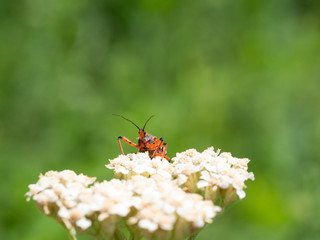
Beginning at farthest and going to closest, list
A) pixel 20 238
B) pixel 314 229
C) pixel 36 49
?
pixel 36 49
pixel 314 229
pixel 20 238

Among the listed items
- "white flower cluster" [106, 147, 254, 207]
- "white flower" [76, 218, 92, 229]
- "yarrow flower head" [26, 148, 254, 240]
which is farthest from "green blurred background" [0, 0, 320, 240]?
"white flower" [76, 218, 92, 229]

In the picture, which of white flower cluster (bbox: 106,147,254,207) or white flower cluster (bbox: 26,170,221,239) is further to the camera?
white flower cluster (bbox: 106,147,254,207)

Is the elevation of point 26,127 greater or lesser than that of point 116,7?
lesser

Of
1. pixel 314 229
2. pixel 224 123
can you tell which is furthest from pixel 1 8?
pixel 314 229

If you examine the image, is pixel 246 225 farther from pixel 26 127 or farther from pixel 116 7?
pixel 116 7

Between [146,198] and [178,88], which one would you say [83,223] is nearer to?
[146,198]

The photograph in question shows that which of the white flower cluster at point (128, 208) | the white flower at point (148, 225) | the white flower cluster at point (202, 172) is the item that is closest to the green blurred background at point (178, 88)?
the white flower cluster at point (202, 172)

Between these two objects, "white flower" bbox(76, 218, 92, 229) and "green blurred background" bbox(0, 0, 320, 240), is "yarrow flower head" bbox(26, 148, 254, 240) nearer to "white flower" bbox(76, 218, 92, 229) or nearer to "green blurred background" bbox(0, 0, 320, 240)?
"white flower" bbox(76, 218, 92, 229)
